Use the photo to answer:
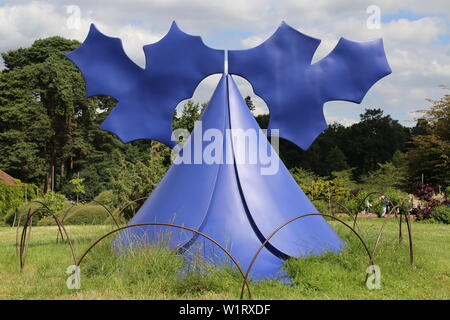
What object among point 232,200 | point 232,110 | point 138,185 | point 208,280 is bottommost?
A: point 208,280

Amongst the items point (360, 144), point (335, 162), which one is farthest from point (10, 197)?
point (360, 144)

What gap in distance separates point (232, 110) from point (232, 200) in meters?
1.37

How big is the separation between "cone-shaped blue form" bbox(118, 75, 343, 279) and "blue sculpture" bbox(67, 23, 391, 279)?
0.05ft

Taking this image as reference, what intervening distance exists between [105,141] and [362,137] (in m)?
25.7

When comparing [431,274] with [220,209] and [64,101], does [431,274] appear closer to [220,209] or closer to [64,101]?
[220,209]

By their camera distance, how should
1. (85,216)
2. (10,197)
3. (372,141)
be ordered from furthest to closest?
(372,141), (10,197), (85,216)

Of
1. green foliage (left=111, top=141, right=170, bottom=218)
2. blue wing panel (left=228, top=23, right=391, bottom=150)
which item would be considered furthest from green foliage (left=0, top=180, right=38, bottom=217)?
blue wing panel (left=228, top=23, right=391, bottom=150)

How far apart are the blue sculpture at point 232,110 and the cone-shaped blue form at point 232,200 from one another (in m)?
0.01

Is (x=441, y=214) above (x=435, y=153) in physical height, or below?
below

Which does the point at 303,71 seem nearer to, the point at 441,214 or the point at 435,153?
the point at 441,214

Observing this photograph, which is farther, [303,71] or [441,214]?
[441,214]

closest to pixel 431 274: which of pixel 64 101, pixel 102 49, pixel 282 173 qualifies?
pixel 282 173

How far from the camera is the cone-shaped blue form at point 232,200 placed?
19.7 feet

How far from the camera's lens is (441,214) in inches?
590
